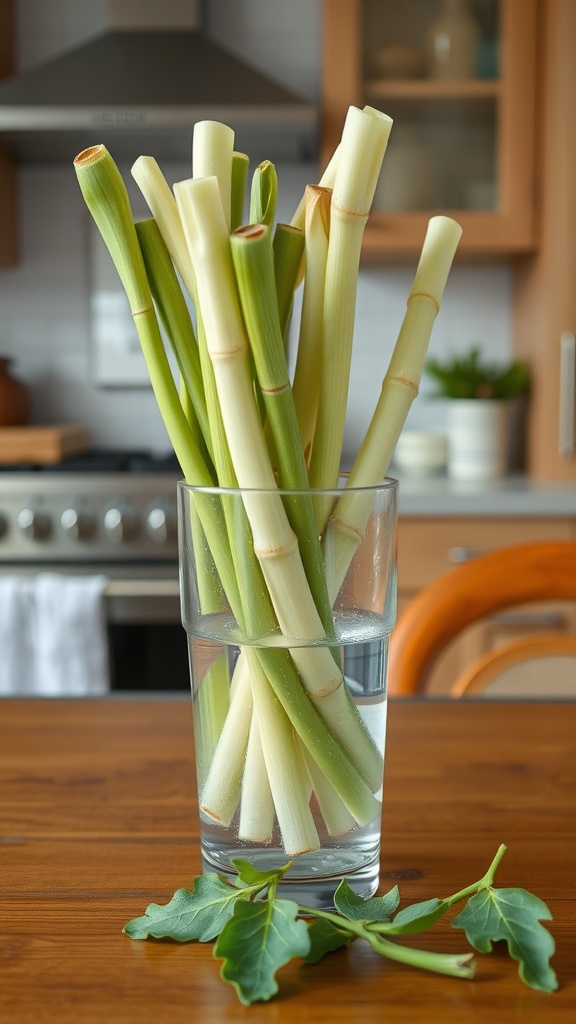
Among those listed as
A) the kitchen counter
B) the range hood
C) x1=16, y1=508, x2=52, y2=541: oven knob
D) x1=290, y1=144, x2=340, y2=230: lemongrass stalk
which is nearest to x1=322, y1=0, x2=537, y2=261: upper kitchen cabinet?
the range hood

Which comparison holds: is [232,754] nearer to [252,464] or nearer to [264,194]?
[252,464]

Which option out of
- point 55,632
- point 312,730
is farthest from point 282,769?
point 55,632

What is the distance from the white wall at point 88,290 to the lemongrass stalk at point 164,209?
2.25 m

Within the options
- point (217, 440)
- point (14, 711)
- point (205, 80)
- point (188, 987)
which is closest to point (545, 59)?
point (205, 80)

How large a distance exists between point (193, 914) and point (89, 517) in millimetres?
1765

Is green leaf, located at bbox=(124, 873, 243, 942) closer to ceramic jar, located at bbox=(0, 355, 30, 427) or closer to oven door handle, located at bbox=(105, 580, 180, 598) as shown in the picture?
oven door handle, located at bbox=(105, 580, 180, 598)

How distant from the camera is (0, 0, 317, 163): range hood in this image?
2262 millimetres

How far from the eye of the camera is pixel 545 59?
2326mm

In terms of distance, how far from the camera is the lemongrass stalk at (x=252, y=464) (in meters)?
0.43

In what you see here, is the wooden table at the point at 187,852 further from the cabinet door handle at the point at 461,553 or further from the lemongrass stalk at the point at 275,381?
the cabinet door handle at the point at 461,553

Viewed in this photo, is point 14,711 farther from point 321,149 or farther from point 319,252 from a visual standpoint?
point 321,149

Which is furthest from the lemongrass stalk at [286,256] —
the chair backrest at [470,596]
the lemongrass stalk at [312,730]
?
the chair backrest at [470,596]

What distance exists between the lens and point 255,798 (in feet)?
1.57

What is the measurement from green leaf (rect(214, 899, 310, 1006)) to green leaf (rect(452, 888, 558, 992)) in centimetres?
8
